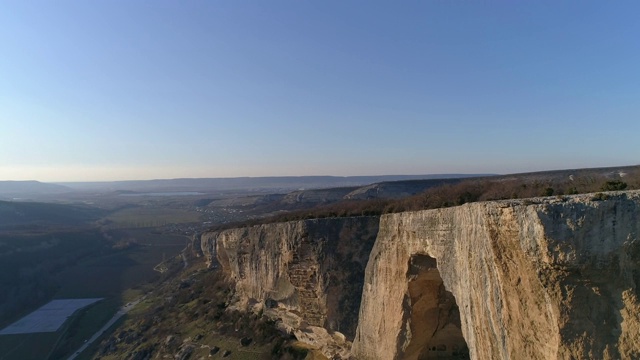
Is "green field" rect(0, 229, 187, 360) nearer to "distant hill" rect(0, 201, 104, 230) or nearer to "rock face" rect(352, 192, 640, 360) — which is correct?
"distant hill" rect(0, 201, 104, 230)

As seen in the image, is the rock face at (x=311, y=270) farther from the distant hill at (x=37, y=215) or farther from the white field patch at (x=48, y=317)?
the distant hill at (x=37, y=215)

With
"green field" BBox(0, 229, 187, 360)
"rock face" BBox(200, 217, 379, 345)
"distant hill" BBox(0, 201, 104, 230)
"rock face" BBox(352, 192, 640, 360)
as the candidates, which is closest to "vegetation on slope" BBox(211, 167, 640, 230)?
"rock face" BBox(200, 217, 379, 345)

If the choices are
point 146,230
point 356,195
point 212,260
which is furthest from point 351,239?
point 146,230

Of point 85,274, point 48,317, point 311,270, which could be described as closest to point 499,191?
point 311,270

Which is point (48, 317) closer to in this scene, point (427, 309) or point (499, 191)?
point (427, 309)

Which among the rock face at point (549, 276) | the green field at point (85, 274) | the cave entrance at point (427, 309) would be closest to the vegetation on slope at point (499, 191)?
the rock face at point (549, 276)

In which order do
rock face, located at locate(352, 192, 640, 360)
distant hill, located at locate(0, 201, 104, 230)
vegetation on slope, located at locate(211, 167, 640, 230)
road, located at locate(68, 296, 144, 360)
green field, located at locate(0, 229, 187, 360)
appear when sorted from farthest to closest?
distant hill, located at locate(0, 201, 104, 230) < green field, located at locate(0, 229, 187, 360) < road, located at locate(68, 296, 144, 360) < vegetation on slope, located at locate(211, 167, 640, 230) < rock face, located at locate(352, 192, 640, 360)
